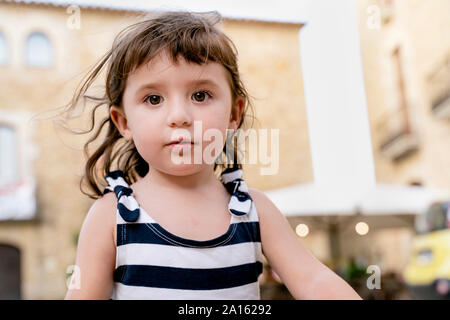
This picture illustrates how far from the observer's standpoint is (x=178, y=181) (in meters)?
0.68

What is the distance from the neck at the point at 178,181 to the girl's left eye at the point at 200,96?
104mm

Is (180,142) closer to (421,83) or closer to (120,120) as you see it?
(120,120)

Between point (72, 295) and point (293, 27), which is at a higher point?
point (293, 27)

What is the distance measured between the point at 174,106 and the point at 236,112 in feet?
0.52

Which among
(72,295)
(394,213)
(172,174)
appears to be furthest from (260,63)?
(394,213)

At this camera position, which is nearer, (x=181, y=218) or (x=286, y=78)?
(x=181, y=218)

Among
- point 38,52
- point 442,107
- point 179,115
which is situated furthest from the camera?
point 442,107

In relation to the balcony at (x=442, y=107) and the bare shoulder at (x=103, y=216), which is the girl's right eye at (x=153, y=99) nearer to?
the bare shoulder at (x=103, y=216)

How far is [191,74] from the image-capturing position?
602 mm

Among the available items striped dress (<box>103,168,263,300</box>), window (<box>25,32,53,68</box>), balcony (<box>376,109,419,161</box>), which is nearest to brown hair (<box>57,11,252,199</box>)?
striped dress (<box>103,168,263,300</box>)

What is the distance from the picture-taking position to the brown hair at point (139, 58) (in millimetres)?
620

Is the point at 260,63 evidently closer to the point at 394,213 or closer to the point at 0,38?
the point at 0,38

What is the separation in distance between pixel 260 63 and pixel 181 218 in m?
0.54

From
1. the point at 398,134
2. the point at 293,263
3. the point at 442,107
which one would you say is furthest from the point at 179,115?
the point at 398,134
